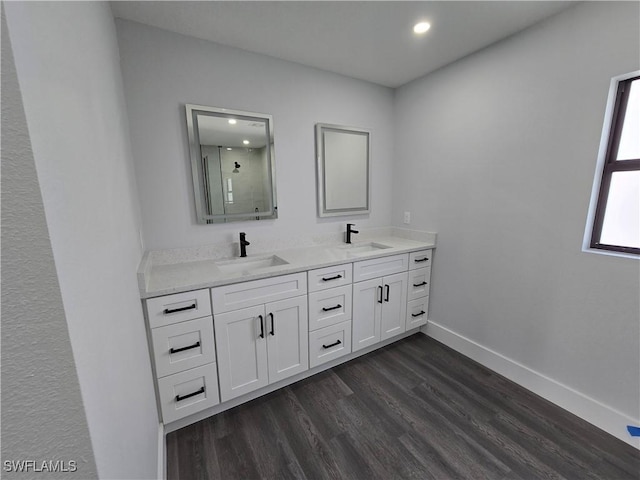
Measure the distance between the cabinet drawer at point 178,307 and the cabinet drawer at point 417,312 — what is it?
5.89 ft

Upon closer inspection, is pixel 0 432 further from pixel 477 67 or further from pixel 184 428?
pixel 477 67

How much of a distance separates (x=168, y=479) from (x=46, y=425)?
1.36 m

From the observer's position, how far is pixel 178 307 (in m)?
1.43

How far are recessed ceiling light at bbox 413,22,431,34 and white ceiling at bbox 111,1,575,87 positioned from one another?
0.04 metres

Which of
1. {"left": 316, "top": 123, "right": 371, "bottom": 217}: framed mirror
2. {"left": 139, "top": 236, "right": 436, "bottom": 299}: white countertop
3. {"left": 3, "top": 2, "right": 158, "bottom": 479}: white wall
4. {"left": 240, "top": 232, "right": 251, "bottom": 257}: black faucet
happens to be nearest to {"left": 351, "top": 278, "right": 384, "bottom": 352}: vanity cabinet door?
{"left": 139, "top": 236, "right": 436, "bottom": 299}: white countertop

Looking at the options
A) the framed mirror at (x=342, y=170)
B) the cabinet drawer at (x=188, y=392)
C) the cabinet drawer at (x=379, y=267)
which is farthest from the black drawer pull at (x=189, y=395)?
the framed mirror at (x=342, y=170)

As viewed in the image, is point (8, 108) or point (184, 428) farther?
point (184, 428)

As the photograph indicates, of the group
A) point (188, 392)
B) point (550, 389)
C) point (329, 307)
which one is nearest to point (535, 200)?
point (550, 389)

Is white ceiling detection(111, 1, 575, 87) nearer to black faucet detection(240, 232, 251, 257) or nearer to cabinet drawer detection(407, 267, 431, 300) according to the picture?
black faucet detection(240, 232, 251, 257)

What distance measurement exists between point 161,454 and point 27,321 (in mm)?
1475

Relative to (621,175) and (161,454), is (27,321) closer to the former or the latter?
(161,454)

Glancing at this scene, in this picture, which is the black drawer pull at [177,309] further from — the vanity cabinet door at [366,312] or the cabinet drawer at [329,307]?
the vanity cabinet door at [366,312]

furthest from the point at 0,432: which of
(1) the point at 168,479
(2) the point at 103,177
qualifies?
(1) the point at 168,479

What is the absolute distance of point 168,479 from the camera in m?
1.30
